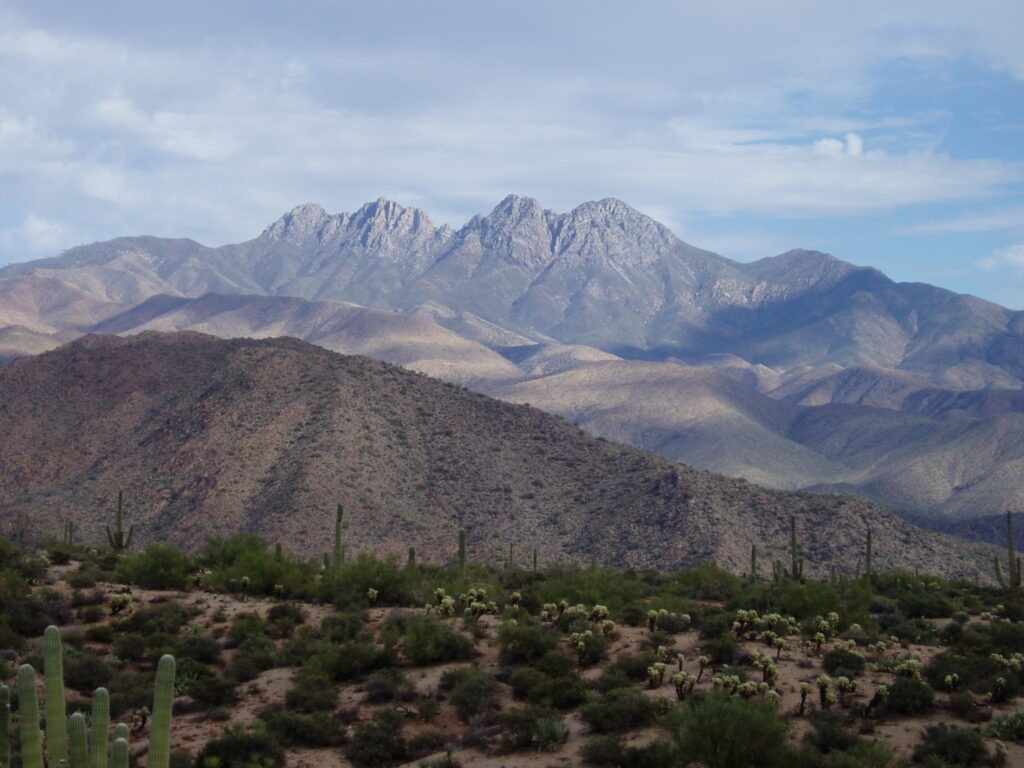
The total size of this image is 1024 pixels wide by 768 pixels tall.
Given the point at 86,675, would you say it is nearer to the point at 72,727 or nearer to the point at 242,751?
the point at 242,751

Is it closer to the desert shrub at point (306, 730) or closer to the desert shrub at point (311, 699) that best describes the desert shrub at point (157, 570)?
the desert shrub at point (311, 699)

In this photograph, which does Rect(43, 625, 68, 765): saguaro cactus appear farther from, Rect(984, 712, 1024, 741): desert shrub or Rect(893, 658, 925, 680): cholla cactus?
Rect(893, 658, 925, 680): cholla cactus

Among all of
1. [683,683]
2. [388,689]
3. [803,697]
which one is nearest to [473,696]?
[388,689]

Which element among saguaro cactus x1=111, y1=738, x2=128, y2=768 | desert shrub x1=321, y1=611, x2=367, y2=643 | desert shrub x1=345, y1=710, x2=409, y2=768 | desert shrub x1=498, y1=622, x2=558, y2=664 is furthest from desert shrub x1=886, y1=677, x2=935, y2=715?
saguaro cactus x1=111, y1=738, x2=128, y2=768

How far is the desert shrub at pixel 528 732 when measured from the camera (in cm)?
1507

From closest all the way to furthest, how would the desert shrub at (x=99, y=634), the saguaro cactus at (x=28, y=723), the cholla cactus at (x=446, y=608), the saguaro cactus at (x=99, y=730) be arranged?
the saguaro cactus at (x=99, y=730)
the saguaro cactus at (x=28, y=723)
the desert shrub at (x=99, y=634)
the cholla cactus at (x=446, y=608)

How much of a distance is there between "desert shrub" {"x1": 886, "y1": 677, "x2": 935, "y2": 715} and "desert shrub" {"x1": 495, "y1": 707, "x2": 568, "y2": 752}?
5027mm

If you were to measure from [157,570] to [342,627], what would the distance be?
7.02 metres

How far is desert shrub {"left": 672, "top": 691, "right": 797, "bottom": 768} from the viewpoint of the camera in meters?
12.9

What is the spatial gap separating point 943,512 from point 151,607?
99.9 metres

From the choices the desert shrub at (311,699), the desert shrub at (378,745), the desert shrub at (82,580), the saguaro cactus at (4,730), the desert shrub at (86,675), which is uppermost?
the saguaro cactus at (4,730)

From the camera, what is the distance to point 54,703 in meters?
10.3

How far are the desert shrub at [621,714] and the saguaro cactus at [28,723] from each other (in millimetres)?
8133

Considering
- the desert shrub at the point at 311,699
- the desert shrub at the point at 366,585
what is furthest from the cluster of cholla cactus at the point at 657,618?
the desert shrub at the point at 311,699
